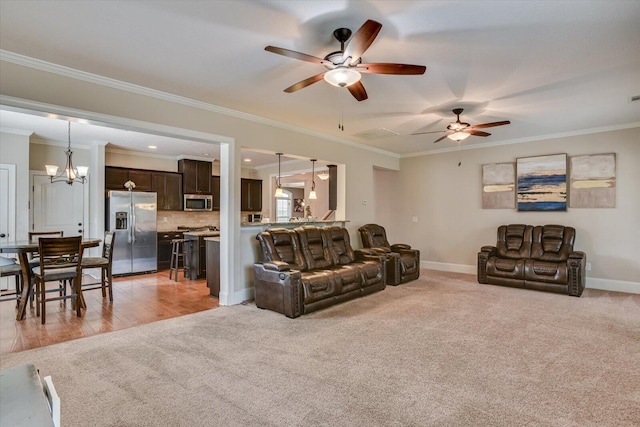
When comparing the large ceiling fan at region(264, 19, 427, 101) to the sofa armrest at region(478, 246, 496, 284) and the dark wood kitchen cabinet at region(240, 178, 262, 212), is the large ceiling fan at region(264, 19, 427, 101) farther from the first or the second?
the dark wood kitchen cabinet at region(240, 178, 262, 212)

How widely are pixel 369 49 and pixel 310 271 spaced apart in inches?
115

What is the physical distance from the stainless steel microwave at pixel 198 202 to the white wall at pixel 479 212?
14.2ft

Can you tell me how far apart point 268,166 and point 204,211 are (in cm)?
230

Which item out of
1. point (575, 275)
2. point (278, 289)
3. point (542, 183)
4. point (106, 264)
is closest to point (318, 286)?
point (278, 289)

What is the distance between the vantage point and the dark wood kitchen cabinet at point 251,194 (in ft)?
30.5

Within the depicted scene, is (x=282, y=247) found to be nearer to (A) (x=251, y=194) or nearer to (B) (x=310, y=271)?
(B) (x=310, y=271)

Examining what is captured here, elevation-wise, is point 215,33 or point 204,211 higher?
point 215,33

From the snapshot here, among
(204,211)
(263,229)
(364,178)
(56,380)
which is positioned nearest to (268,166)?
(204,211)

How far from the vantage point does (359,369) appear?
2.74 meters

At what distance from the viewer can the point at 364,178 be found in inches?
277

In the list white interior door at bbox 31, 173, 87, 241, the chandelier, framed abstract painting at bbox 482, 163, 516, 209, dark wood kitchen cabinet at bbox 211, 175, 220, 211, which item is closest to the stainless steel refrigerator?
white interior door at bbox 31, 173, 87, 241

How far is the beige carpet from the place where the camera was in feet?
7.09

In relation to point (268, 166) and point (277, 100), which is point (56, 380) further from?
point (268, 166)

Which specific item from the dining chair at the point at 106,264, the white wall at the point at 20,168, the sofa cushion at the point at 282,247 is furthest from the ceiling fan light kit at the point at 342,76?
the white wall at the point at 20,168
